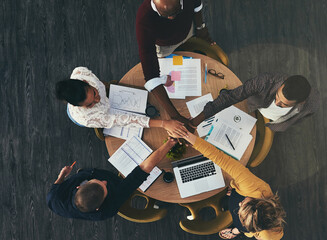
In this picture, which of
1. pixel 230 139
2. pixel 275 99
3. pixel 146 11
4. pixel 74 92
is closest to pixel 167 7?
pixel 146 11

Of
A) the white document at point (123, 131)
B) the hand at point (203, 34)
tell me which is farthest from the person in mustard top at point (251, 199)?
the hand at point (203, 34)

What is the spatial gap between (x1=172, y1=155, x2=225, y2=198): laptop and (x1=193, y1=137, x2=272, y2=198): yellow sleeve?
0.46 feet

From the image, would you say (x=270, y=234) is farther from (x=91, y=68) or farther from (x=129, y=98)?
(x=91, y=68)

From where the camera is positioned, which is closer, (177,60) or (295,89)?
(295,89)

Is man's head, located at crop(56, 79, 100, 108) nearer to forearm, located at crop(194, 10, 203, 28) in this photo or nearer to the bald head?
the bald head

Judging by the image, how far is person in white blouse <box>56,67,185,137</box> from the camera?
1686 millimetres

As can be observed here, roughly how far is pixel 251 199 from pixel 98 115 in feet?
4.41

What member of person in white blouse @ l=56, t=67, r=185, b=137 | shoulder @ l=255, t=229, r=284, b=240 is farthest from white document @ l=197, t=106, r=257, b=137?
shoulder @ l=255, t=229, r=284, b=240

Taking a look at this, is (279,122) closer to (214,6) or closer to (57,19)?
(214,6)

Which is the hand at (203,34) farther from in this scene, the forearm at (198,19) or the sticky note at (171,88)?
the sticky note at (171,88)

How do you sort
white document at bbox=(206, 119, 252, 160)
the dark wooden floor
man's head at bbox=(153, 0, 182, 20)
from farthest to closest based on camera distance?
the dark wooden floor
white document at bbox=(206, 119, 252, 160)
man's head at bbox=(153, 0, 182, 20)

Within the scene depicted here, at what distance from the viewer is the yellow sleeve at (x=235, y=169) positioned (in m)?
1.89

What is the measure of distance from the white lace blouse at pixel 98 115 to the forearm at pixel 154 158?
0.74 ft

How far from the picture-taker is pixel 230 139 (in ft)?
6.82
